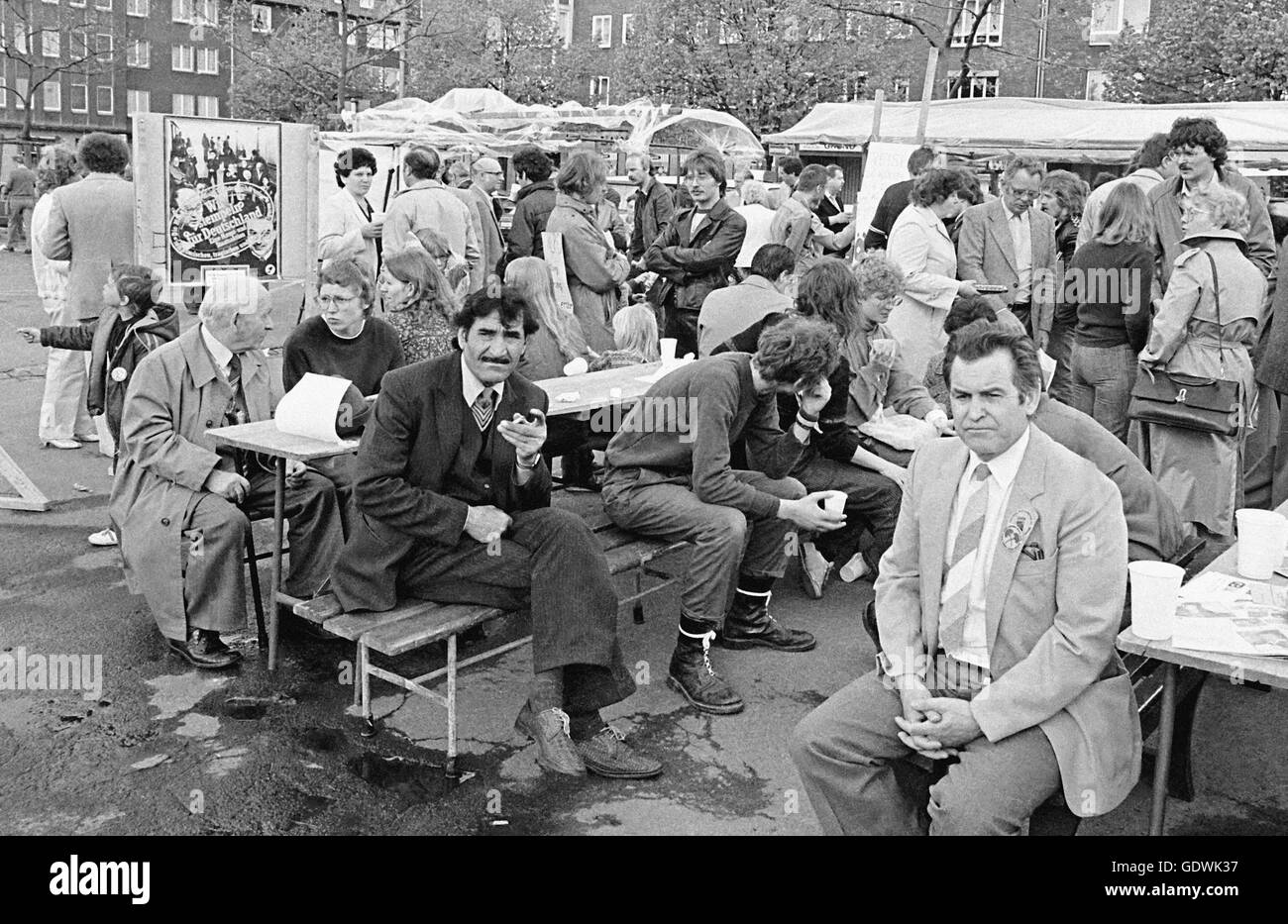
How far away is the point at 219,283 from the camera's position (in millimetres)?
5207

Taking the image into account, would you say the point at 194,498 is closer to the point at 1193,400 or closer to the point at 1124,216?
the point at 1193,400

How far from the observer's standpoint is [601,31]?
172ft

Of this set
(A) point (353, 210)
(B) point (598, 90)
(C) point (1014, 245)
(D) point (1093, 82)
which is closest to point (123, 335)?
(A) point (353, 210)

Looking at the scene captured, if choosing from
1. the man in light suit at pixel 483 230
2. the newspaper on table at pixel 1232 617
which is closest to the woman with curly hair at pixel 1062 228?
the man in light suit at pixel 483 230

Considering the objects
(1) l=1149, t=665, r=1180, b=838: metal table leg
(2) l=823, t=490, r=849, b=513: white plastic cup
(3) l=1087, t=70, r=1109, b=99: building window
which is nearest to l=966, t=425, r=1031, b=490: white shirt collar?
(1) l=1149, t=665, r=1180, b=838: metal table leg

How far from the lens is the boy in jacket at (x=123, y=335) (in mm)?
5809

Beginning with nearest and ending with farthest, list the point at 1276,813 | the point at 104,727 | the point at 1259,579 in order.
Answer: the point at 1259,579 < the point at 1276,813 < the point at 104,727

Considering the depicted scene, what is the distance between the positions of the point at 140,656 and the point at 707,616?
7.42 feet

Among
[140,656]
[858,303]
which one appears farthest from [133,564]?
[858,303]

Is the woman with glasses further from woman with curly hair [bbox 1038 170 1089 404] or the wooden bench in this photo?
the wooden bench

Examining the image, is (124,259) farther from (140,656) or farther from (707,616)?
(707,616)

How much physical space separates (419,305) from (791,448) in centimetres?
205

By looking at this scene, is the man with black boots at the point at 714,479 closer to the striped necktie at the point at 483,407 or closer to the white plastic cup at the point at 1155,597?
the striped necktie at the point at 483,407

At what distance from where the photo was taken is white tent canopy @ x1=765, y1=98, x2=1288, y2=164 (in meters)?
19.1
